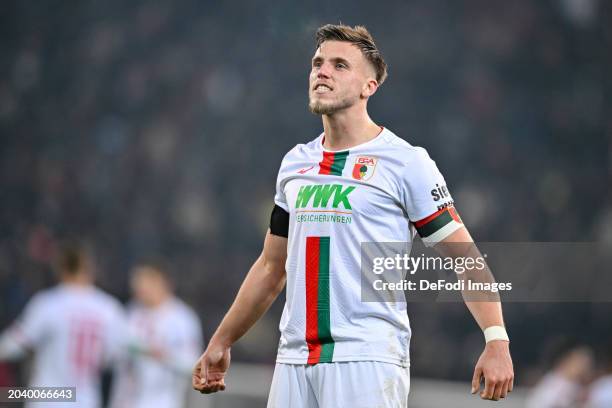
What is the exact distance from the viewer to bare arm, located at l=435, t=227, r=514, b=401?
3.47 m

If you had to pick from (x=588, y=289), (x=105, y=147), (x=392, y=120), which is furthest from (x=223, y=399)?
(x=105, y=147)

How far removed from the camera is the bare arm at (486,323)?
11.4 ft

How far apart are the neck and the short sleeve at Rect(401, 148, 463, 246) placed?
236 mm

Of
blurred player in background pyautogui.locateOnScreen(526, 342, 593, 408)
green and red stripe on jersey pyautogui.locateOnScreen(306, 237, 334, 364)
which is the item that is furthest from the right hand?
blurred player in background pyautogui.locateOnScreen(526, 342, 593, 408)

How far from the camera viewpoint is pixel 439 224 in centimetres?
376

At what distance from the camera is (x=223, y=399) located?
10.1 metres

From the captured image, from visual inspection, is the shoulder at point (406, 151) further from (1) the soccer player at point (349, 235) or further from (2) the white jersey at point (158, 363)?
(2) the white jersey at point (158, 363)

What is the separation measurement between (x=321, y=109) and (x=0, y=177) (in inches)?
484

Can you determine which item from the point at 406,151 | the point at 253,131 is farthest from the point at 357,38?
the point at 253,131

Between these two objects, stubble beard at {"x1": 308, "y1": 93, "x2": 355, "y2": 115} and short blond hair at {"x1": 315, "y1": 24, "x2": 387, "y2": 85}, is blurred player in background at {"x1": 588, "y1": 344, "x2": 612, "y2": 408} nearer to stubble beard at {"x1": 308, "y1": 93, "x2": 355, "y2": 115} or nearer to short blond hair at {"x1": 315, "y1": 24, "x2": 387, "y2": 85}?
short blond hair at {"x1": 315, "y1": 24, "x2": 387, "y2": 85}

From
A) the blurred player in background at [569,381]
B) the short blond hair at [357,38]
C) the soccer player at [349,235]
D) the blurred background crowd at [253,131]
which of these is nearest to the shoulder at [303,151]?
the soccer player at [349,235]

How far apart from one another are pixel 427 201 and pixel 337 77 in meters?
0.55

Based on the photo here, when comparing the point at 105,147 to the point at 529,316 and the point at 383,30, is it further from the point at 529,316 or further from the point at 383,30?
the point at 529,316

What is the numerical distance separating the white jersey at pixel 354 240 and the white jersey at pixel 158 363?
18.4 ft
